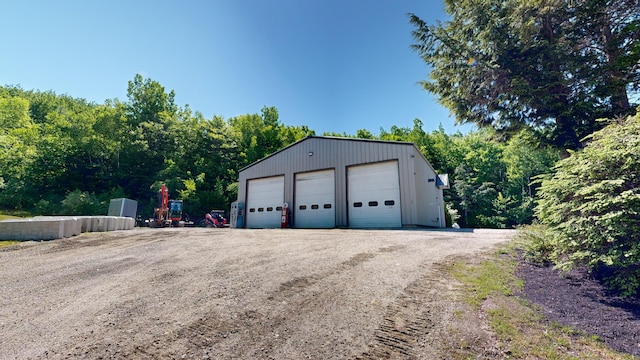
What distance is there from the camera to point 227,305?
Answer: 3.51 m

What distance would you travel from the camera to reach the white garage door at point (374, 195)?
44.2 feet

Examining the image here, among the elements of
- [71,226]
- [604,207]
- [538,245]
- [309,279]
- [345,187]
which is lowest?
[309,279]

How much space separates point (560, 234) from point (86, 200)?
3393 centimetres

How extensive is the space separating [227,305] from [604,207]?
5.47 metres

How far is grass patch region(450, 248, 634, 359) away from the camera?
255 cm

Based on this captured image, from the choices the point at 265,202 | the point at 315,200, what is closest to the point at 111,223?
the point at 265,202

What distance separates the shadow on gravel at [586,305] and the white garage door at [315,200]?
35.9 ft

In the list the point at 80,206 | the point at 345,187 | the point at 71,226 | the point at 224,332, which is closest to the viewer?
the point at 224,332

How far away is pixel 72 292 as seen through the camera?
13.5ft

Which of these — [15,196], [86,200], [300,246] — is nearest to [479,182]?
[300,246]

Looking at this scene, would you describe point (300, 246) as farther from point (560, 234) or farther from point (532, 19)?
point (532, 19)

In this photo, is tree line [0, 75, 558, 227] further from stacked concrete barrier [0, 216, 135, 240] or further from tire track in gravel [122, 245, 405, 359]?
tire track in gravel [122, 245, 405, 359]

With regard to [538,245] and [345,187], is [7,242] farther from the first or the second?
[538,245]

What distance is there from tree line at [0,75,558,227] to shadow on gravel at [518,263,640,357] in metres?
26.5
